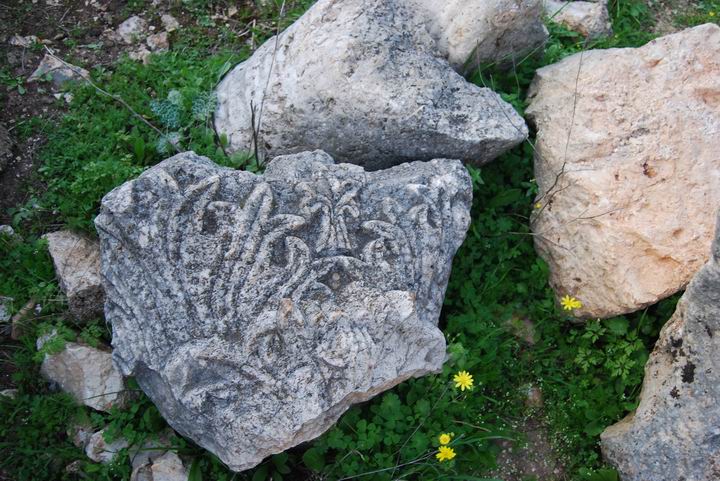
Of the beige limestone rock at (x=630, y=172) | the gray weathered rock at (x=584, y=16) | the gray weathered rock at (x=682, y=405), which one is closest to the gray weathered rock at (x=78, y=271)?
the beige limestone rock at (x=630, y=172)

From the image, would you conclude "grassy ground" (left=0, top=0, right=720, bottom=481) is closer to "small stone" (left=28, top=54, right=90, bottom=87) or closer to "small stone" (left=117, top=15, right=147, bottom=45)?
"small stone" (left=28, top=54, right=90, bottom=87)

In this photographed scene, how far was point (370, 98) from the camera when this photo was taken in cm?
371

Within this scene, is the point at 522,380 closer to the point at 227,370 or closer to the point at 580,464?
the point at 580,464

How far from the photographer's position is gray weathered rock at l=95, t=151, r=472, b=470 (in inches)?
118

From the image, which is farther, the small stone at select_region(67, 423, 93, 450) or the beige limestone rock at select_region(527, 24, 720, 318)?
the beige limestone rock at select_region(527, 24, 720, 318)

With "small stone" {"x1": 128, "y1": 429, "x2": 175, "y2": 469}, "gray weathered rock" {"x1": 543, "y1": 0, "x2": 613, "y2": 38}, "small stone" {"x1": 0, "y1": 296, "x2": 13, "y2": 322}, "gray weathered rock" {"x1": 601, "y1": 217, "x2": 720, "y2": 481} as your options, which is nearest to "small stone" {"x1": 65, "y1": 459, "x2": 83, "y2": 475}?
"small stone" {"x1": 128, "y1": 429, "x2": 175, "y2": 469}

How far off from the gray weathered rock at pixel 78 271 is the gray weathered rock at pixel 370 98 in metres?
1.03

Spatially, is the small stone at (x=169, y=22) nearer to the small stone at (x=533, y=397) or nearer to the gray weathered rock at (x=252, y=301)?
the gray weathered rock at (x=252, y=301)

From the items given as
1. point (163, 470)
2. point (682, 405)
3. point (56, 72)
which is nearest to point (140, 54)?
point (56, 72)

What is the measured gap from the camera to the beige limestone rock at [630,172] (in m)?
3.73

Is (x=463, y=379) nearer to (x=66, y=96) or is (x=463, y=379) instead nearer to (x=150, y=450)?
(x=150, y=450)

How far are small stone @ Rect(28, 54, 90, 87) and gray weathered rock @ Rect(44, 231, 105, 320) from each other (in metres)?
1.04

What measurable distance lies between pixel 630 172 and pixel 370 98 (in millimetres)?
1372

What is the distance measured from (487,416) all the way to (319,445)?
34.3 inches
